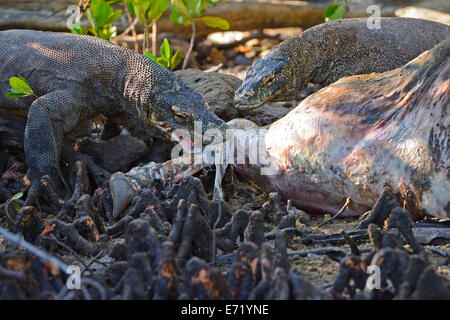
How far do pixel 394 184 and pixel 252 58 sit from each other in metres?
6.30

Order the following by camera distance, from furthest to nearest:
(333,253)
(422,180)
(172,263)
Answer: (422,180) < (333,253) < (172,263)

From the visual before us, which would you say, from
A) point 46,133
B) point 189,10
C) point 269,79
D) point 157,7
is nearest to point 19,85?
point 46,133

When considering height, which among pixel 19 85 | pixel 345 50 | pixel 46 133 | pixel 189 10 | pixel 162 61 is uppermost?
pixel 189 10

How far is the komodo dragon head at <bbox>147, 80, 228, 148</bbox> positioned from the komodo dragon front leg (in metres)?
0.73

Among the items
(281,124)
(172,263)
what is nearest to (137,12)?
(281,124)

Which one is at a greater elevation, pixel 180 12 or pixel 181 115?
pixel 180 12

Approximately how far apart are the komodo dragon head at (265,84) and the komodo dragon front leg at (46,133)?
1.48m

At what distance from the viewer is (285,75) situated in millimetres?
7191

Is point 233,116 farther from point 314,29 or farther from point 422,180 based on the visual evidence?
point 422,180

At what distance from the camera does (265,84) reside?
6.90 meters

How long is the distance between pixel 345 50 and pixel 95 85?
8.97 ft

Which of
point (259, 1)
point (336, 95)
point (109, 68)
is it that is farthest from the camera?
point (259, 1)

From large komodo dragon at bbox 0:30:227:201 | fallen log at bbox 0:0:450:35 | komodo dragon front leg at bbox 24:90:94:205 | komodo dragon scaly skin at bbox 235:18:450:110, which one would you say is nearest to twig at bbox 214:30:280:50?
fallen log at bbox 0:0:450:35

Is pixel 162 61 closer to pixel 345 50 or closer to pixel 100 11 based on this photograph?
pixel 100 11
